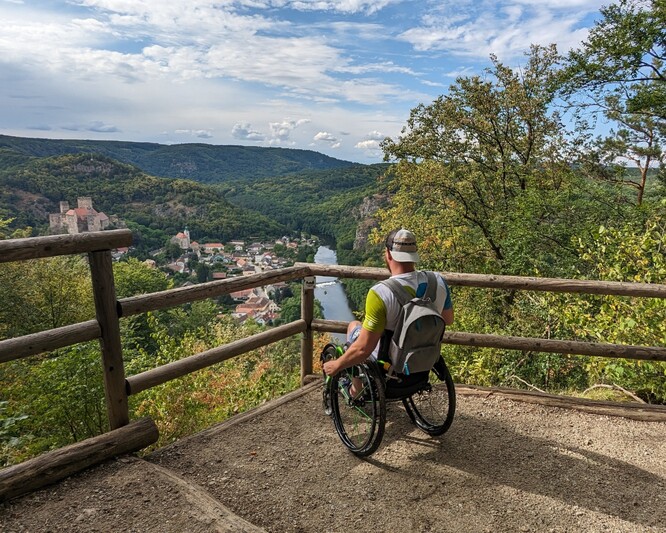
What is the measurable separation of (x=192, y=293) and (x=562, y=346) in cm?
293

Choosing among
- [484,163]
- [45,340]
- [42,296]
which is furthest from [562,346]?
[42,296]

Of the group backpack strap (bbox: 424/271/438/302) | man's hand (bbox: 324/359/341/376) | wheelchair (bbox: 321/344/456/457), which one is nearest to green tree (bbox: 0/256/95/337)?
wheelchair (bbox: 321/344/456/457)

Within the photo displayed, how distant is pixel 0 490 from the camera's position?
2.20 meters

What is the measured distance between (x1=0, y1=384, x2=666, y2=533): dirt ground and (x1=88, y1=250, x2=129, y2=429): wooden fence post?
1.07 feet

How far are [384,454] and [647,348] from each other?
2319mm

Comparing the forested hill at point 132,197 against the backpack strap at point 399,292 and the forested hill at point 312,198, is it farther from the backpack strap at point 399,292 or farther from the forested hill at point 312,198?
the backpack strap at point 399,292

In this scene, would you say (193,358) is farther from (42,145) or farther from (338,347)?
(42,145)

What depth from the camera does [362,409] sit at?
290cm

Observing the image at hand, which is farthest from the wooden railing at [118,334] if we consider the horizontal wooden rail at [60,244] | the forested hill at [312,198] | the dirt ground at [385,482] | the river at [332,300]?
the forested hill at [312,198]

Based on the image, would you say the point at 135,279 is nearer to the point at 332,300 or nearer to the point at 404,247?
the point at 404,247

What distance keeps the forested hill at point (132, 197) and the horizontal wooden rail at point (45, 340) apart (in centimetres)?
6119

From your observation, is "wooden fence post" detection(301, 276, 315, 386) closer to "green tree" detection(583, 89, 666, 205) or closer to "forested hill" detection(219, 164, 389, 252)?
"green tree" detection(583, 89, 666, 205)

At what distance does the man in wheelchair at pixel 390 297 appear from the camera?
2.50 metres

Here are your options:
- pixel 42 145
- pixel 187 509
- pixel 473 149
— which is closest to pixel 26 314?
pixel 473 149
